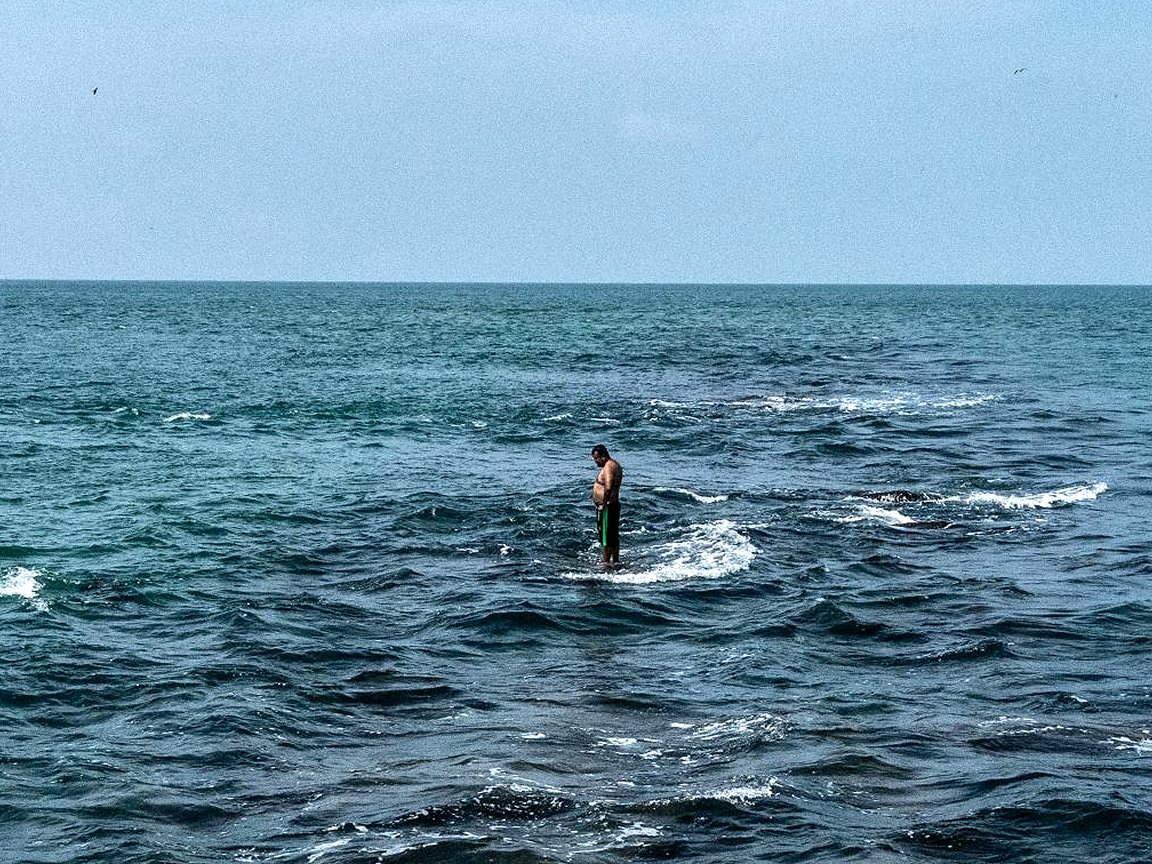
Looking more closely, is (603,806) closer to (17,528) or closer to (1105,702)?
(1105,702)

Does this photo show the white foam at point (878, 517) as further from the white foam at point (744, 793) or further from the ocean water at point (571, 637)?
the white foam at point (744, 793)

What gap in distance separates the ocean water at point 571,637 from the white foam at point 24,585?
0.08m

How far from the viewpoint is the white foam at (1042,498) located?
30672mm

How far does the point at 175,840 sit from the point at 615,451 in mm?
27508

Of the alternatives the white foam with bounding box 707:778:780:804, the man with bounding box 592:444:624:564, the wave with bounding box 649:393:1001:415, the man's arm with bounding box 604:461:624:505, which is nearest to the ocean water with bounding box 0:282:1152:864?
the white foam with bounding box 707:778:780:804

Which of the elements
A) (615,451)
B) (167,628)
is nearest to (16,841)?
(167,628)

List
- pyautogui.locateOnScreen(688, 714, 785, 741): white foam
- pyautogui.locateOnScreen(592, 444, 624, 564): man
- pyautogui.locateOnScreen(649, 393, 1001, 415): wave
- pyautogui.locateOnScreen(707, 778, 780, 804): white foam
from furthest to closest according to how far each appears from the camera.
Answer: pyautogui.locateOnScreen(649, 393, 1001, 415): wave < pyautogui.locateOnScreen(592, 444, 624, 564): man < pyautogui.locateOnScreen(688, 714, 785, 741): white foam < pyautogui.locateOnScreen(707, 778, 780, 804): white foam

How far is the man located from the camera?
24.2 meters

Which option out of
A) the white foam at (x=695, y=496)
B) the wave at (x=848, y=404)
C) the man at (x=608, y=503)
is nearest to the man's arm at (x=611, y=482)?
the man at (x=608, y=503)

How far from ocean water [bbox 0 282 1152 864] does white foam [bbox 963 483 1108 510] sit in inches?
4.9

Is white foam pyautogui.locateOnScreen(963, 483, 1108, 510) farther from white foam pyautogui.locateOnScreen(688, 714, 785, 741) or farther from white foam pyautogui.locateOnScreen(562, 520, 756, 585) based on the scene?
white foam pyautogui.locateOnScreen(688, 714, 785, 741)

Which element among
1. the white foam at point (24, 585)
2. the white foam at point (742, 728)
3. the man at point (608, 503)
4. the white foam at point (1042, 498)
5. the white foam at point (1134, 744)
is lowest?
the white foam at point (742, 728)

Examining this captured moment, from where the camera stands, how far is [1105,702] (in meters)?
16.9

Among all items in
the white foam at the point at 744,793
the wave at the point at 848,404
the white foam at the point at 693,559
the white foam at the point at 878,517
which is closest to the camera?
the white foam at the point at 744,793
